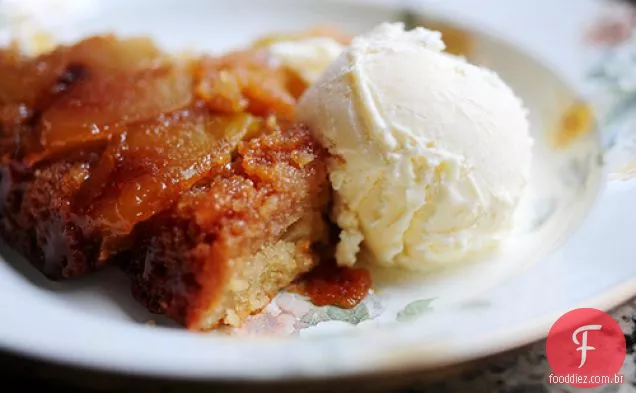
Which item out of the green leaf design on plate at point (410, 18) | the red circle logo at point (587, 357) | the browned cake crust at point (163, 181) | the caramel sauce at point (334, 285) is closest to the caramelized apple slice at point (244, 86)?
the browned cake crust at point (163, 181)

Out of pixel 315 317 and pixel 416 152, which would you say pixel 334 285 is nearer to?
pixel 315 317

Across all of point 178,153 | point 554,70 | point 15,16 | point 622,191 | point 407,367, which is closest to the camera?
point 407,367

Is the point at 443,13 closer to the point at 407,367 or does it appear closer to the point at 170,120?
the point at 170,120

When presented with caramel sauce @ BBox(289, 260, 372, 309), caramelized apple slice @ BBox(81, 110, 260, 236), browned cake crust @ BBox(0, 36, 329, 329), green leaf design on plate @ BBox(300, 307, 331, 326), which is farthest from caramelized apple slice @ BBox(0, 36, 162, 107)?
green leaf design on plate @ BBox(300, 307, 331, 326)

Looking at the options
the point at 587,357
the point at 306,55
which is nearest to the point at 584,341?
the point at 587,357

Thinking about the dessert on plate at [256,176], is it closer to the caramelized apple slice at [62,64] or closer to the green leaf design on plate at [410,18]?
the caramelized apple slice at [62,64]

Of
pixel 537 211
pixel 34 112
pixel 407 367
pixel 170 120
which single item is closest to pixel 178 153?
pixel 170 120
